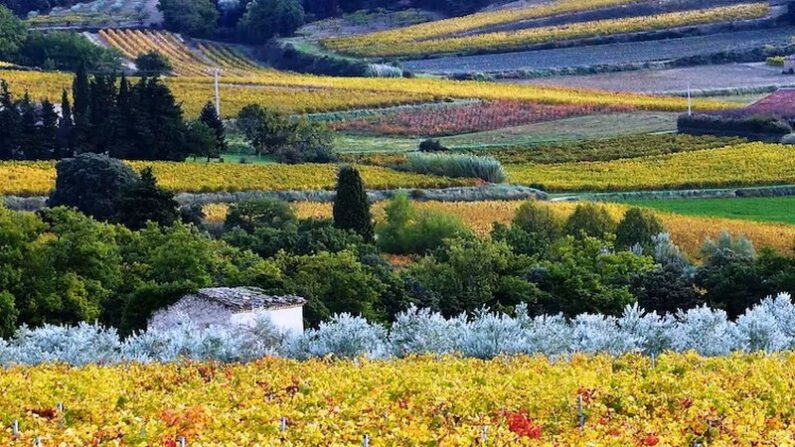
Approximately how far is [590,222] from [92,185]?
17.0 meters

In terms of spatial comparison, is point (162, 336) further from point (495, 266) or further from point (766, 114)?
point (766, 114)

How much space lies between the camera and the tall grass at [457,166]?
71.5 metres

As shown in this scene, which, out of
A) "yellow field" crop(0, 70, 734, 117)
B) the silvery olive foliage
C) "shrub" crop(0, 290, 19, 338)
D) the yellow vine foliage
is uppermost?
the yellow vine foliage

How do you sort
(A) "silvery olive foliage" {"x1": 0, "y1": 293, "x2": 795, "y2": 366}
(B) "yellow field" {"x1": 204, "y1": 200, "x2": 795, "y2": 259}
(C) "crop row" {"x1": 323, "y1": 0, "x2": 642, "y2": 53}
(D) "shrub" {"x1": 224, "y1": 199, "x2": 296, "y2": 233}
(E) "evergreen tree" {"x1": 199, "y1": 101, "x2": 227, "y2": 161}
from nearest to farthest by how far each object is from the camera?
(A) "silvery olive foliage" {"x1": 0, "y1": 293, "x2": 795, "y2": 366}, (B) "yellow field" {"x1": 204, "y1": 200, "x2": 795, "y2": 259}, (D) "shrub" {"x1": 224, "y1": 199, "x2": 296, "y2": 233}, (E) "evergreen tree" {"x1": 199, "y1": 101, "x2": 227, "y2": 161}, (C) "crop row" {"x1": 323, "y1": 0, "x2": 642, "y2": 53}

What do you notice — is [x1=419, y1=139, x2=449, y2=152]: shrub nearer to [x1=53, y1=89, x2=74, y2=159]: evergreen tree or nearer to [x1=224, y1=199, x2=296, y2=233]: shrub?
[x1=53, y1=89, x2=74, y2=159]: evergreen tree

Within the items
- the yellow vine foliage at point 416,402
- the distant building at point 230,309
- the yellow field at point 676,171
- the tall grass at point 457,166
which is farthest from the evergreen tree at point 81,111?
the yellow vine foliage at point 416,402

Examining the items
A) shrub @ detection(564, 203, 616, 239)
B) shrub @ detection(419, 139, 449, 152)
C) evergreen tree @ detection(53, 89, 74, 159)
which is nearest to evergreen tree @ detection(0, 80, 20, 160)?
evergreen tree @ detection(53, 89, 74, 159)

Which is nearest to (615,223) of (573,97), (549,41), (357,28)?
(573,97)

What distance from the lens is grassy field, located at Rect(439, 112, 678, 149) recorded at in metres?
86.9

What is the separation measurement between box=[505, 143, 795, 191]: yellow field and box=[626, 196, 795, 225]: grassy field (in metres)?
2.49

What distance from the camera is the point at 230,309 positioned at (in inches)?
1383

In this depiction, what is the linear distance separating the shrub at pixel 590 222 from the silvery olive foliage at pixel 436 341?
25.6 metres

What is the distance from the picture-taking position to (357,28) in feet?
471

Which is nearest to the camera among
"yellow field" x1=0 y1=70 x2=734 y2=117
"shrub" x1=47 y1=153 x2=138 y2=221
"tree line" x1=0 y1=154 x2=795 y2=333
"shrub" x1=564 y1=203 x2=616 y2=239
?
"tree line" x1=0 y1=154 x2=795 y2=333
